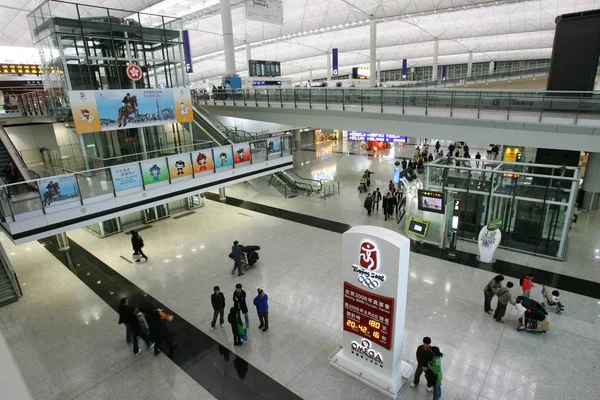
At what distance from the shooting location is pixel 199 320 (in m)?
9.72

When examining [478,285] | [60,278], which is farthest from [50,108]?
[478,285]

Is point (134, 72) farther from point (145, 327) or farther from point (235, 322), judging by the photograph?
point (235, 322)

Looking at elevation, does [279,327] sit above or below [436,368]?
below

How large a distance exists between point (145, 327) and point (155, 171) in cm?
559

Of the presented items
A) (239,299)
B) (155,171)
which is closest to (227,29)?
(155,171)

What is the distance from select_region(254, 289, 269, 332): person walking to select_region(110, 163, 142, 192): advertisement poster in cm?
607

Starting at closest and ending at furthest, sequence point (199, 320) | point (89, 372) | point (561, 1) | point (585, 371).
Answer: point (585, 371)
point (89, 372)
point (199, 320)
point (561, 1)

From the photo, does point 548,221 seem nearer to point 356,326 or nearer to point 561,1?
point 356,326

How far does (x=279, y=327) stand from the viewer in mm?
9242

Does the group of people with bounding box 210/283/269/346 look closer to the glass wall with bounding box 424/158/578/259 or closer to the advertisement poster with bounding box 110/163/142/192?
the advertisement poster with bounding box 110/163/142/192

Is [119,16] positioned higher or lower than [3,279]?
A: higher

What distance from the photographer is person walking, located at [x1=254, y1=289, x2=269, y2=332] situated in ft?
28.6

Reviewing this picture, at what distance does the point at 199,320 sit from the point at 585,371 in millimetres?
9087

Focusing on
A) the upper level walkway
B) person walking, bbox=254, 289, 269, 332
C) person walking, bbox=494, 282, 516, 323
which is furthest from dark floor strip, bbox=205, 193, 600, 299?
person walking, bbox=254, 289, 269, 332
